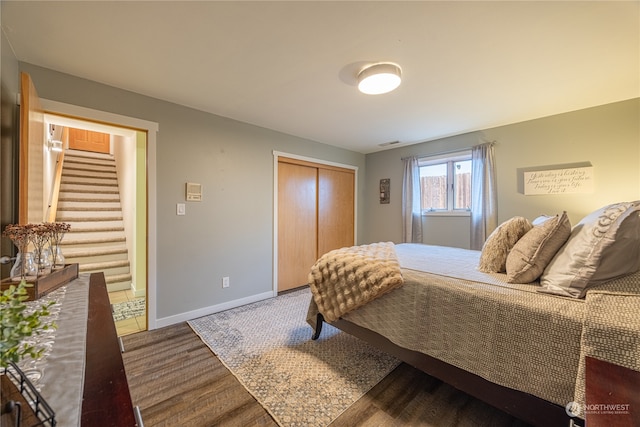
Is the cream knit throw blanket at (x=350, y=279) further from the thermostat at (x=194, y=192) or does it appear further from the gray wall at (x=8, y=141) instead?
the gray wall at (x=8, y=141)

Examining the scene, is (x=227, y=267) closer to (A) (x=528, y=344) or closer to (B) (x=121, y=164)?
(A) (x=528, y=344)

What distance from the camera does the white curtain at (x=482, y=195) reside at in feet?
10.6

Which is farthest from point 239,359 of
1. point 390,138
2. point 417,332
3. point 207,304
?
point 390,138

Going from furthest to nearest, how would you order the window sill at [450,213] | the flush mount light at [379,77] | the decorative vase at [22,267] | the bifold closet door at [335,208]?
1. the bifold closet door at [335,208]
2. the window sill at [450,213]
3. the flush mount light at [379,77]
4. the decorative vase at [22,267]

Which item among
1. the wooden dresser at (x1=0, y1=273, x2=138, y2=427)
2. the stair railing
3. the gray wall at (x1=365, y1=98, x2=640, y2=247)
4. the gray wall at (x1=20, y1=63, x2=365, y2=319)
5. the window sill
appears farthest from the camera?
the stair railing

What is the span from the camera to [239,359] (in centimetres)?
201

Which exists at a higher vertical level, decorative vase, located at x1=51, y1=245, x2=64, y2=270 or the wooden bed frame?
decorative vase, located at x1=51, y1=245, x2=64, y2=270

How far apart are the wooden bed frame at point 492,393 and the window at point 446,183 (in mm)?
2560

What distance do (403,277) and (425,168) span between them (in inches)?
109

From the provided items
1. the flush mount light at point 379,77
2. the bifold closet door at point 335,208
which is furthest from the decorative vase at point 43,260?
the bifold closet door at point 335,208

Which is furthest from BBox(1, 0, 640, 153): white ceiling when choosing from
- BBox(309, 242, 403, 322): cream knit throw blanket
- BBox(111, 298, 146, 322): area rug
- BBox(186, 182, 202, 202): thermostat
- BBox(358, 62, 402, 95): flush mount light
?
BBox(111, 298, 146, 322): area rug

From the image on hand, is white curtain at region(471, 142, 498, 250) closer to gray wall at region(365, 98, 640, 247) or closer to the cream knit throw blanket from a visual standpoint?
gray wall at region(365, 98, 640, 247)

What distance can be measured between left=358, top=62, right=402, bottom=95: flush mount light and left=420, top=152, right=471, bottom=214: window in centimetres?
209

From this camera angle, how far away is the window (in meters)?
3.58
